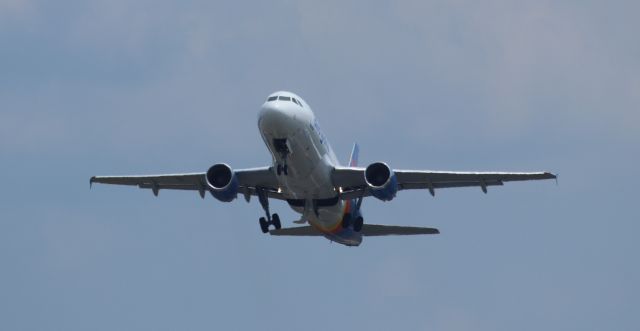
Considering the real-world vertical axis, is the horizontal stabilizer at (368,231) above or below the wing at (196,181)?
below

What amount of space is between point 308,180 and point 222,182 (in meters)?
4.20

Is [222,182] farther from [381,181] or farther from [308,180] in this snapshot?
[381,181]

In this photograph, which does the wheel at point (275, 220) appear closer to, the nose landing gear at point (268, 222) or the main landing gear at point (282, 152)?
the nose landing gear at point (268, 222)

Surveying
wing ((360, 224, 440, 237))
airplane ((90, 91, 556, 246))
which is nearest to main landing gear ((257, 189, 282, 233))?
airplane ((90, 91, 556, 246))

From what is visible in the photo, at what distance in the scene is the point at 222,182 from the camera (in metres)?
75.6

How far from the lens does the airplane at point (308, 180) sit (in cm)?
7156

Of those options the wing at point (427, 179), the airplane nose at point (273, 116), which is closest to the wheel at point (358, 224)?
the wing at point (427, 179)

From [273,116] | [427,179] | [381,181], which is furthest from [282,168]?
[427,179]

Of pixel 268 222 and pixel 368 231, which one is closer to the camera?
pixel 268 222

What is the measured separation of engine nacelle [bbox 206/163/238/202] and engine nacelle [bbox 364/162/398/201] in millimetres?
5932

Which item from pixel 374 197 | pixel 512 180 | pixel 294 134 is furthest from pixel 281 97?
pixel 512 180

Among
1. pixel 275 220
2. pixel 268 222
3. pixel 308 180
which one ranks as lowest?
pixel 268 222

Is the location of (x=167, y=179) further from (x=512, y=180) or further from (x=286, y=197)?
(x=512, y=180)

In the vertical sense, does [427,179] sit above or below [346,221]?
above
